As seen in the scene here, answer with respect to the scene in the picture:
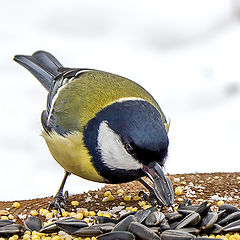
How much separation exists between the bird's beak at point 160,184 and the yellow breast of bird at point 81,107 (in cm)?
31

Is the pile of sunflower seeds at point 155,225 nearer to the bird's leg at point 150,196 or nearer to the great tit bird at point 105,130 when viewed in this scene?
the great tit bird at point 105,130

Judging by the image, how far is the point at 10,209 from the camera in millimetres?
3236

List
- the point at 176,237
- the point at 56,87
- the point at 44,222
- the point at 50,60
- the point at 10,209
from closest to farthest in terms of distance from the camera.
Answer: the point at 176,237
the point at 44,222
the point at 10,209
the point at 56,87
the point at 50,60

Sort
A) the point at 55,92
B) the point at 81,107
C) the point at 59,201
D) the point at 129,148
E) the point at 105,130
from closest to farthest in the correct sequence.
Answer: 1. the point at 129,148
2. the point at 105,130
3. the point at 81,107
4. the point at 59,201
5. the point at 55,92

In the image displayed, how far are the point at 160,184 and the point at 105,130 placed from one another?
0.38m

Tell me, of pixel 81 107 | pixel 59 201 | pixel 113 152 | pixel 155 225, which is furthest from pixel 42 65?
pixel 155 225

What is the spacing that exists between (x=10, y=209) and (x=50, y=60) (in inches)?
44.7

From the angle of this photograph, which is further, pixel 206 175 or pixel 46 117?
pixel 206 175

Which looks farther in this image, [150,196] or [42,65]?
[42,65]

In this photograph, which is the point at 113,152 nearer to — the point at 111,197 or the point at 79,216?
the point at 79,216

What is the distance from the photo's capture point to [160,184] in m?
2.70

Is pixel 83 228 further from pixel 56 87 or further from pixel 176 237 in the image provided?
pixel 56 87

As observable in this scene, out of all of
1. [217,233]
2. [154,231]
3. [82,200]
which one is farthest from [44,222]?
[217,233]

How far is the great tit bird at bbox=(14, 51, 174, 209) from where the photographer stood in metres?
2.64
